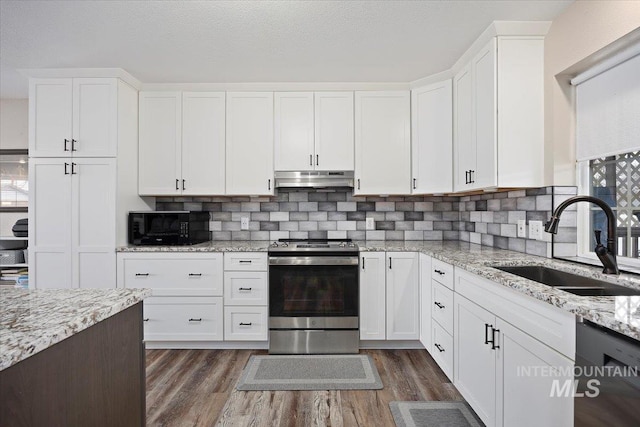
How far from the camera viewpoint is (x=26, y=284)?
3.21 meters

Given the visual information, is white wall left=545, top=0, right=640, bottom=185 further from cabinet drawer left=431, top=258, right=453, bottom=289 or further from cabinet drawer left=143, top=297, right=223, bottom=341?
cabinet drawer left=143, top=297, right=223, bottom=341

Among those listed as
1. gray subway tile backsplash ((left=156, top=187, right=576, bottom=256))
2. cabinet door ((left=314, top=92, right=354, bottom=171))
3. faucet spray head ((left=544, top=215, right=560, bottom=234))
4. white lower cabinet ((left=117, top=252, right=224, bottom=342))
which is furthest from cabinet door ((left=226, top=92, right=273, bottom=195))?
faucet spray head ((left=544, top=215, right=560, bottom=234))

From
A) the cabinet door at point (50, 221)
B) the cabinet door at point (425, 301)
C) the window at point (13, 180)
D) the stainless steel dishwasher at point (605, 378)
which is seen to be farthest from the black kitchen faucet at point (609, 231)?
the window at point (13, 180)

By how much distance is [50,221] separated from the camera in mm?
2807

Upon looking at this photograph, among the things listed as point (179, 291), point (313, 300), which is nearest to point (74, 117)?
point (179, 291)

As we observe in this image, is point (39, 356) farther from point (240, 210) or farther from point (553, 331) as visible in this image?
point (240, 210)

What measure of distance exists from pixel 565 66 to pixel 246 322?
9.35ft

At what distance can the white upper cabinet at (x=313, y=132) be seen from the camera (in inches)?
122

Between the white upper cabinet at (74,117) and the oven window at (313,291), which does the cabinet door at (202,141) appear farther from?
the oven window at (313,291)

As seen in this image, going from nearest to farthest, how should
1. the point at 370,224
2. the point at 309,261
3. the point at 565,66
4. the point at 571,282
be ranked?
the point at 571,282
the point at 565,66
the point at 309,261
the point at 370,224

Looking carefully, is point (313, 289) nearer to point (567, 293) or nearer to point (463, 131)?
point (463, 131)

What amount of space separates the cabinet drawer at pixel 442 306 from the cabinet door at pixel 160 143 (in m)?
2.37

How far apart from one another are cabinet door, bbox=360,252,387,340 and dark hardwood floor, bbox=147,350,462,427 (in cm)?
22

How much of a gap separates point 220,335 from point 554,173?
2728 mm
